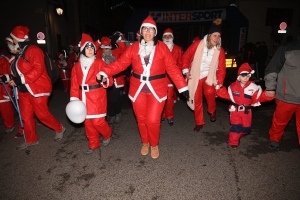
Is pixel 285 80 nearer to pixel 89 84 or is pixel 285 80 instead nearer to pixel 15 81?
pixel 89 84

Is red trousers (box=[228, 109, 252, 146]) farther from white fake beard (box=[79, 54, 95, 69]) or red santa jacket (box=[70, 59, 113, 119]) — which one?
white fake beard (box=[79, 54, 95, 69])

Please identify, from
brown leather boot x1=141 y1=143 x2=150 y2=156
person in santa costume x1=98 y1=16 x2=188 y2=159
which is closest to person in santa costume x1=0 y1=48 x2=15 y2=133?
person in santa costume x1=98 y1=16 x2=188 y2=159

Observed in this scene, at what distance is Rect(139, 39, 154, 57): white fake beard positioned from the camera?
335cm

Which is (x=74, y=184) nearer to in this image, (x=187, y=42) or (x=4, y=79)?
(x=4, y=79)

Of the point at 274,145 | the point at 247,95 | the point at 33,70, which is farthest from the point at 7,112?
the point at 274,145

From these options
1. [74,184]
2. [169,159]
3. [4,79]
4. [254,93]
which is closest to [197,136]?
[169,159]

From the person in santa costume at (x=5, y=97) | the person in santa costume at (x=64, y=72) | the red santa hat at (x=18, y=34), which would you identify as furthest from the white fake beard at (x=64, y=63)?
the red santa hat at (x=18, y=34)

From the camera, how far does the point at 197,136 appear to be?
4.58m

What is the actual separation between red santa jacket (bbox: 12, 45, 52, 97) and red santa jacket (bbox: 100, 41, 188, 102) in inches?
50.0

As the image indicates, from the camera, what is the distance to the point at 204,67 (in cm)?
457

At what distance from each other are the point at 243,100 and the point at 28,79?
3.85 m

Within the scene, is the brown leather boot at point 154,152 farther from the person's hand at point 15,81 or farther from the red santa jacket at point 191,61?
the person's hand at point 15,81

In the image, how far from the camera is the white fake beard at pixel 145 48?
3.35 meters

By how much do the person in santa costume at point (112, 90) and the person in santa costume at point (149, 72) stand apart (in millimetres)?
1685
